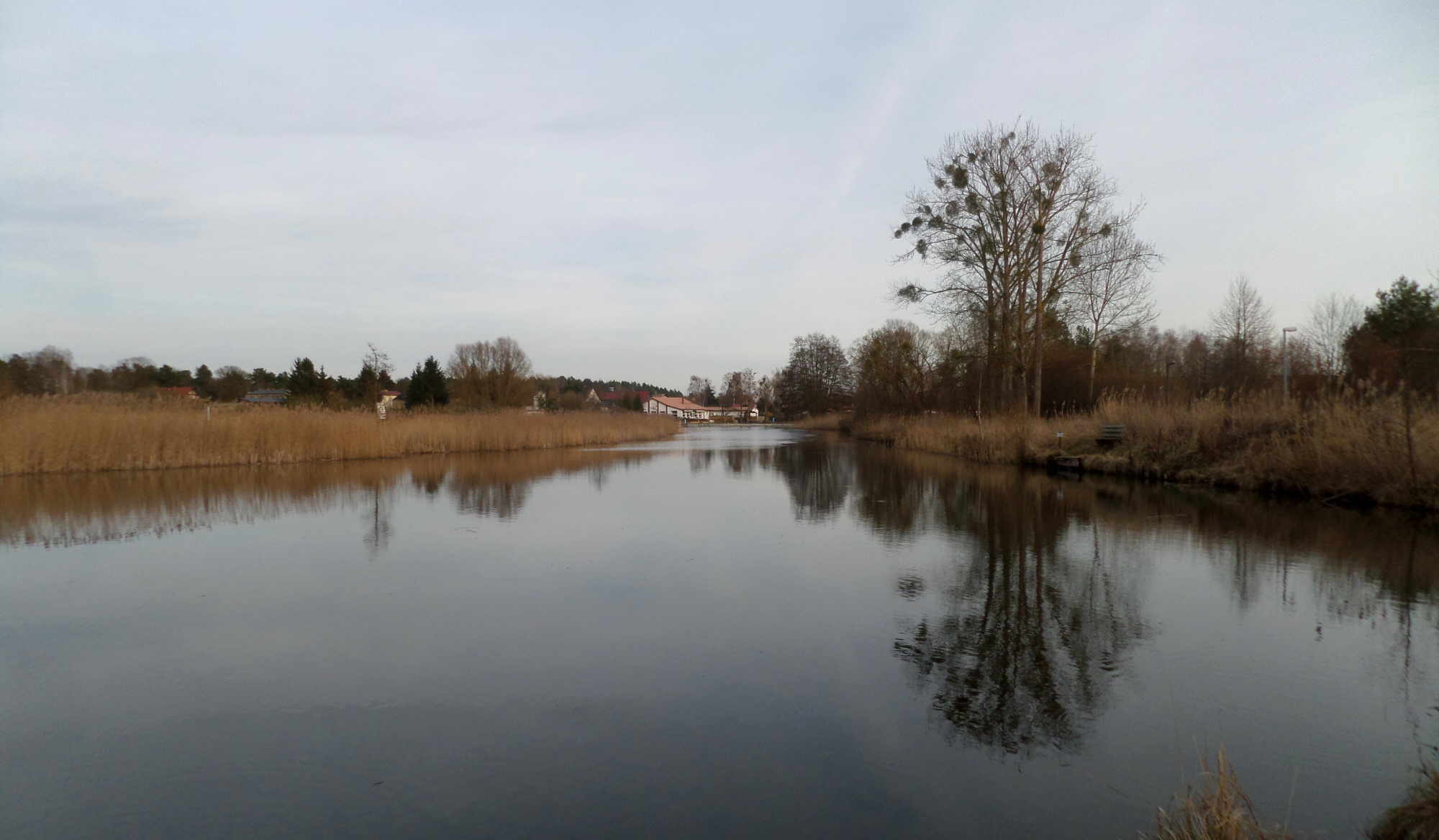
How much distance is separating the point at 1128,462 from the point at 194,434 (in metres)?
20.9

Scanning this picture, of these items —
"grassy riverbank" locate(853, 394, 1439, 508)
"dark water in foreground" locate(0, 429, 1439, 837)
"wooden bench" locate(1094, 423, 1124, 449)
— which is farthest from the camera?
"wooden bench" locate(1094, 423, 1124, 449)

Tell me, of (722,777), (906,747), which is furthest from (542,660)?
(906,747)

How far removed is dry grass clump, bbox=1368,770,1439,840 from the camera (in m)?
2.39

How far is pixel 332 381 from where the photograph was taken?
130ft

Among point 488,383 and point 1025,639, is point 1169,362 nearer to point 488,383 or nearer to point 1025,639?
point 1025,639

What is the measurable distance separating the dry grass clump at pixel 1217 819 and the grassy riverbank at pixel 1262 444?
962 centimetres

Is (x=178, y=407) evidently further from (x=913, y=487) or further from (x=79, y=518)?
(x=913, y=487)

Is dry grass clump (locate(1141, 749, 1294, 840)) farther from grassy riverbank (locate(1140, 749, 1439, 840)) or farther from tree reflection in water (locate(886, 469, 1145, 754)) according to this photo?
tree reflection in water (locate(886, 469, 1145, 754))

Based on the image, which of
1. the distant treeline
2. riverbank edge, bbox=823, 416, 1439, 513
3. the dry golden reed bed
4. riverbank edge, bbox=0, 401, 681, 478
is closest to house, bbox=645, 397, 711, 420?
the distant treeline

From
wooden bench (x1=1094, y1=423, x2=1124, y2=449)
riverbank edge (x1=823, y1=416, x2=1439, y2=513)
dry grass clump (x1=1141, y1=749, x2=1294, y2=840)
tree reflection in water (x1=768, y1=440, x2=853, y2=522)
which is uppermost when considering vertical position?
wooden bench (x1=1094, y1=423, x2=1124, y2=449)

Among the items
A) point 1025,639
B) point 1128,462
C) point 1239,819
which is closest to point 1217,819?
point 1239,819

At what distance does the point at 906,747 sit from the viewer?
3436 mm

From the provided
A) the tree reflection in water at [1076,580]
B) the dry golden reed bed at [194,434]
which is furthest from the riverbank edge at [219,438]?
the tree reflection in water at [1076,580]

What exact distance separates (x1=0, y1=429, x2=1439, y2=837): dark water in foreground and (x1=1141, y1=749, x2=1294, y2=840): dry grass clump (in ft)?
0.73
